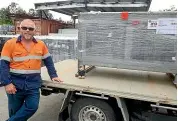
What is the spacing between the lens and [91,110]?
3.71 meters

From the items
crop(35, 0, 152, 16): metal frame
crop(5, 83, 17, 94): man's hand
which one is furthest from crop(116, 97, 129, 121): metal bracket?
crop(35, 0, 152, 16): metal frame

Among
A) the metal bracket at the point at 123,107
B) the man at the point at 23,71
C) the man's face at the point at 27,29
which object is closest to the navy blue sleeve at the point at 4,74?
the man at the point at 23,71

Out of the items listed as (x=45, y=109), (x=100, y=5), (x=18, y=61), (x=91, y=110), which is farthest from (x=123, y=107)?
(x=100, y=5)

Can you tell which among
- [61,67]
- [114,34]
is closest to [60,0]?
[61,67]

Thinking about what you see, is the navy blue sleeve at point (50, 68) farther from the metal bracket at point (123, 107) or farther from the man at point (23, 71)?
the metal bracket at point (123, 107)

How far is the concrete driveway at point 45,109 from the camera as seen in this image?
470cm

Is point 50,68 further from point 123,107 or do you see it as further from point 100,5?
point 100,5

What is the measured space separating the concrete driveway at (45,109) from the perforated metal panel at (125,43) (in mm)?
1453

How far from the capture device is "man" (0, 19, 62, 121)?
369 cm

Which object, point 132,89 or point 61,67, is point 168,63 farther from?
point 61,67

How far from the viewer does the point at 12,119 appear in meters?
3.80

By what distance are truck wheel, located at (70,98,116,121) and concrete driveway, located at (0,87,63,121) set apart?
102cm

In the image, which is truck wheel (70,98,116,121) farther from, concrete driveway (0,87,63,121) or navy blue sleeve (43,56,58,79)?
concrete driveway (0,87,63,121)

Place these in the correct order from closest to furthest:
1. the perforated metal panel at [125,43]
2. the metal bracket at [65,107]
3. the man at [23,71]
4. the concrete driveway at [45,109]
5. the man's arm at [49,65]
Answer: the perforated metal panel at [125,43] → the man at [23,71] → the metal bracket at [65,107] → the man's arm at [49,65] → the concrete driveway at [45,109]
